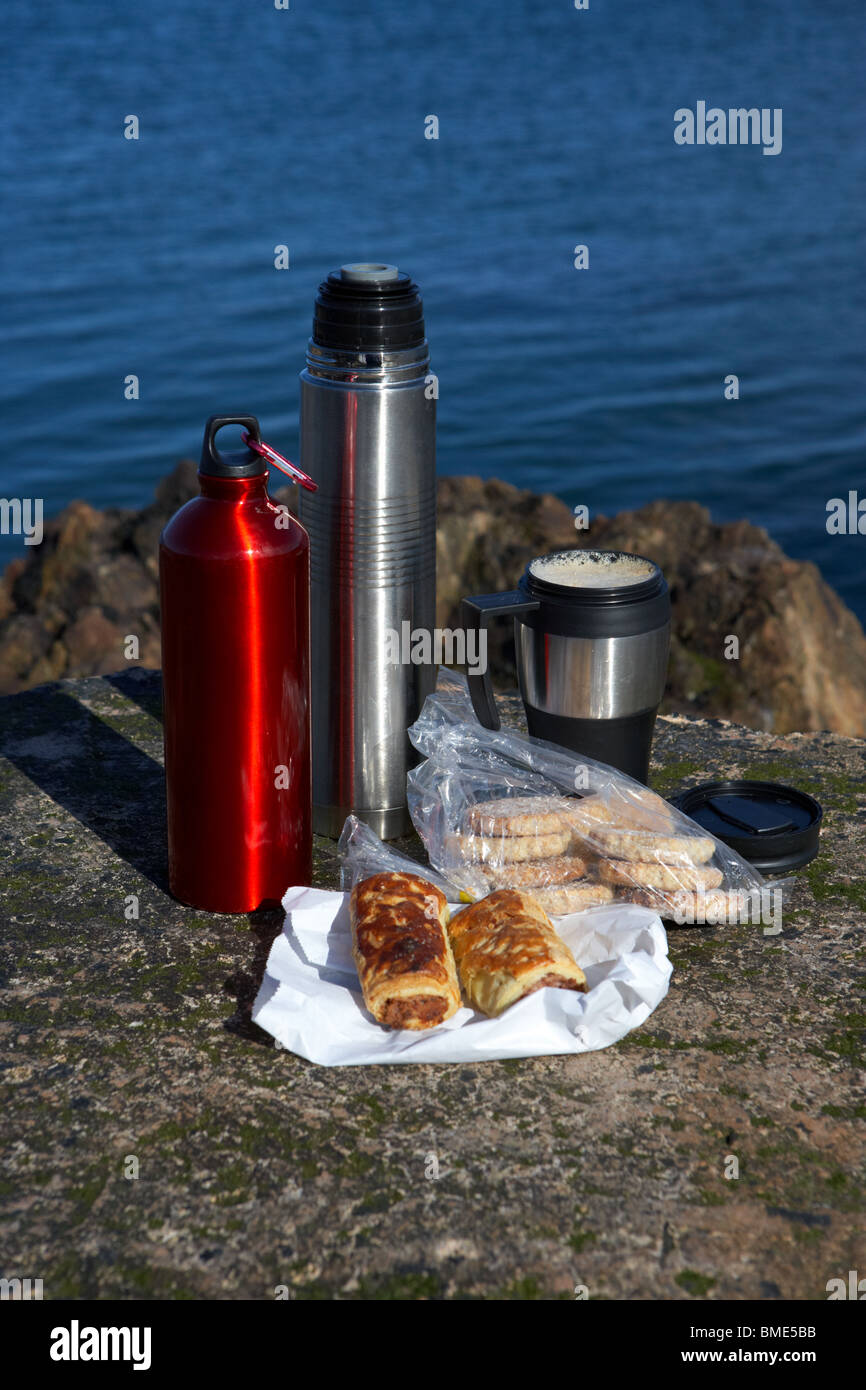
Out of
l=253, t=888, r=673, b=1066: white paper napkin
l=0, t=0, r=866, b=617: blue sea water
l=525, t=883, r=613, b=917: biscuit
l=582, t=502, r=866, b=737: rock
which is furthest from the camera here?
l=0, t=0, r=866, b=617: blue sea water

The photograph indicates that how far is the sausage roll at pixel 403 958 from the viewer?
7.61 ft

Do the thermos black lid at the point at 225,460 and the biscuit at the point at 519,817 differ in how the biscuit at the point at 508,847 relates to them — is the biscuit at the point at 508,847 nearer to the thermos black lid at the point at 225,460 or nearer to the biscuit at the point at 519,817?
the biscuit at the point at 519,817

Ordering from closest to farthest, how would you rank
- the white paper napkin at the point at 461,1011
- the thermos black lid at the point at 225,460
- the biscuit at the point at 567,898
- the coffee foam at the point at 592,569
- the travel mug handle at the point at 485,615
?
the white paper napkin at the point at 461,1011 < the thermos black lid at the point at 225,460 < the biscuit at the point at 567,898 < the travel mug handle at the point at 485,615 < the coffee foam at the point at 592,569

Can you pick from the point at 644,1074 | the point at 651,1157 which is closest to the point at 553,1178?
the point at 651,1157

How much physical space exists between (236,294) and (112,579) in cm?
764

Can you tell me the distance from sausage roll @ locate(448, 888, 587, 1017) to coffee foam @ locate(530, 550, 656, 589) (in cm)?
75

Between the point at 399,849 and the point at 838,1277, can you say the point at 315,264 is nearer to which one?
the point at 399,849

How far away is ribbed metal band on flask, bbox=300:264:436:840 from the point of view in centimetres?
281

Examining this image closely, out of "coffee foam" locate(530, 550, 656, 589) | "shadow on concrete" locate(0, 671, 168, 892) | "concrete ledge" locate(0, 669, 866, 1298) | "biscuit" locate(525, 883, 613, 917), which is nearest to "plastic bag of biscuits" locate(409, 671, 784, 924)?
"biscuit" locate(525, 883, 613, 917)

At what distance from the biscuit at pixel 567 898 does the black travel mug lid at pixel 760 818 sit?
13.4 inches

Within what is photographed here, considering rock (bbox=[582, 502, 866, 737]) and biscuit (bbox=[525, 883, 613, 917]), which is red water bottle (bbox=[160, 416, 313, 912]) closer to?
biscuit (bbox=[525, 883, 613, 917])

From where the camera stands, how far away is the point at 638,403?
11.7 metres

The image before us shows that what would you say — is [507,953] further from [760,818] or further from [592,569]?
[592,569]

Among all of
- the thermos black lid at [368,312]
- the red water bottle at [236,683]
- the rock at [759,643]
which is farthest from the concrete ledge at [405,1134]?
the rock at [759,643]
